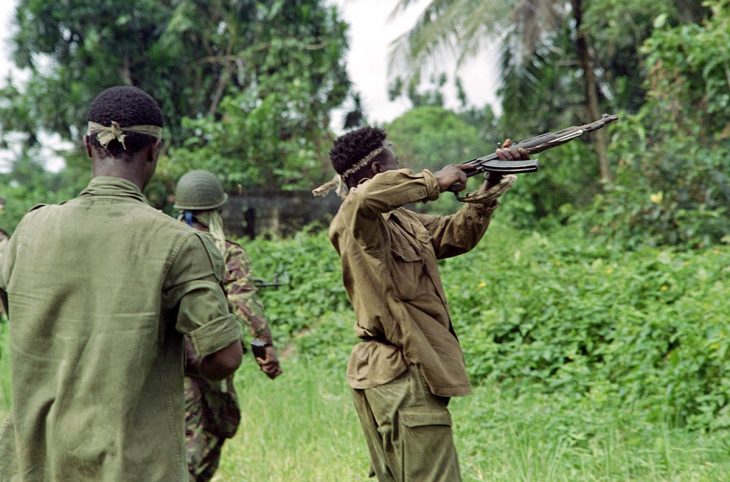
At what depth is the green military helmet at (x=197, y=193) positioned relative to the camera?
5.33 metres

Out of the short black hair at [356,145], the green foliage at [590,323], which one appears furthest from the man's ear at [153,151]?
the green foliage at [590,323]

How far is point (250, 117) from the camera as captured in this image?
1466 centimetres

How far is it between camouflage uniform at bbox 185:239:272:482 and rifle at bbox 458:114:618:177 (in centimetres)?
177

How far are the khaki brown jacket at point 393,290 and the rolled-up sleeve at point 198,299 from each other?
37.5 inches

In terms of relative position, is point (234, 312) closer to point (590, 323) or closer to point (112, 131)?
point (112, 131)

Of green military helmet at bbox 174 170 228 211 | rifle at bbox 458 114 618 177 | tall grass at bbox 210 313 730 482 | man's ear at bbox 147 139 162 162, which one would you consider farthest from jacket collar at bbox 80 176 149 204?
tall grass at bbox 210 313 730 482

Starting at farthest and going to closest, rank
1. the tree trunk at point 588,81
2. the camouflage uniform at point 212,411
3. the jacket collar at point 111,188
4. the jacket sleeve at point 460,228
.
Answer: the tree trunk at point 588,81 < the camouflage uniform at point 212,411 < the jacket sleeve at point 460,228 < the jacket collar at point 111,188

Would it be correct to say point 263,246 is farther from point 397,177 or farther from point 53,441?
point 53,441

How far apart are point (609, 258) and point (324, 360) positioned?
10.8 feet

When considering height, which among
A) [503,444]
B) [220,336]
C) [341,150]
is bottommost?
[503,444]

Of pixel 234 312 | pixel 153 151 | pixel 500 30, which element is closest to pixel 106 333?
pixel 153 151

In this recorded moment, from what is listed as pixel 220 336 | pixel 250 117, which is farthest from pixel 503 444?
pixel 250 117

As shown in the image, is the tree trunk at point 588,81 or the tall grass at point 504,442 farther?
the tree trunk at point 588,81

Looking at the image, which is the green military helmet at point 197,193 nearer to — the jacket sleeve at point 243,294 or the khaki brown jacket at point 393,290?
the jacket sleeve at point 243,294
